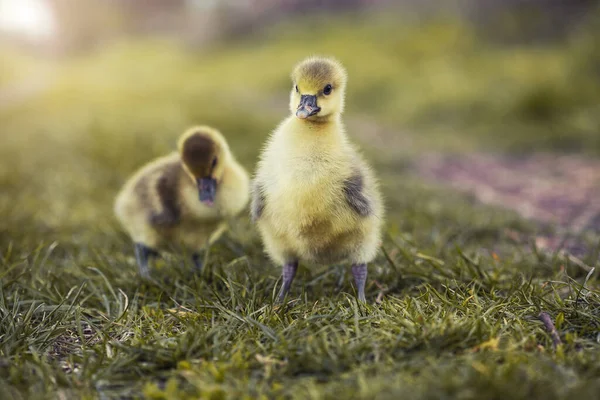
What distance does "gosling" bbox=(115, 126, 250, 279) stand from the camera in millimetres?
3850

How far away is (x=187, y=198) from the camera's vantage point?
396 cm

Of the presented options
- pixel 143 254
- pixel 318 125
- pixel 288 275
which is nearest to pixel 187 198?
pixel 143 254

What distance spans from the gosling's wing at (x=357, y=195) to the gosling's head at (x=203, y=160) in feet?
3.59

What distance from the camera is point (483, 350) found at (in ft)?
8.25

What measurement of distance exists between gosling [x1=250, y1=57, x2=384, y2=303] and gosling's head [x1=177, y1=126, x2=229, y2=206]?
613 mm

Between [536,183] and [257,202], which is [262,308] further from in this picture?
[536,183]

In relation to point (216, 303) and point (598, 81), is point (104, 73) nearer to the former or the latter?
point (598, 81)

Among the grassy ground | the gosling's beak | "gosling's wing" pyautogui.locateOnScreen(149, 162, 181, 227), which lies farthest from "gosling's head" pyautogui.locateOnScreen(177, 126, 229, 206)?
the gosling's beak

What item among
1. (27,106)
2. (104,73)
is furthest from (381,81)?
(104,73)

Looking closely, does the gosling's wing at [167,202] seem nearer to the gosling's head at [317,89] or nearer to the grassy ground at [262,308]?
the grassy ground at [262,308]

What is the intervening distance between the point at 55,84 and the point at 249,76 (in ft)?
22.0

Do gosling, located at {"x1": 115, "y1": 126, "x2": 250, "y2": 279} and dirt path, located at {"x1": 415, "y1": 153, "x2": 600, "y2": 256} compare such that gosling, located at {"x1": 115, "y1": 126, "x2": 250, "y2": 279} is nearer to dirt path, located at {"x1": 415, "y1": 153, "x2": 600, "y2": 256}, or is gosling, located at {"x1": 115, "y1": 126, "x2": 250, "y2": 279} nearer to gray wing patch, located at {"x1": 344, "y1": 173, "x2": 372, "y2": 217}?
gray wing patch, located at {"x1": 344, "y1": 173, "x2": 372, "y2": 217}

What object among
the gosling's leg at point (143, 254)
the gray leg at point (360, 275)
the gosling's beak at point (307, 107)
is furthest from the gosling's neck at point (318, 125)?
the gosling's leg at point (143, 254)

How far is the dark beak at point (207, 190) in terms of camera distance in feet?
12.5
